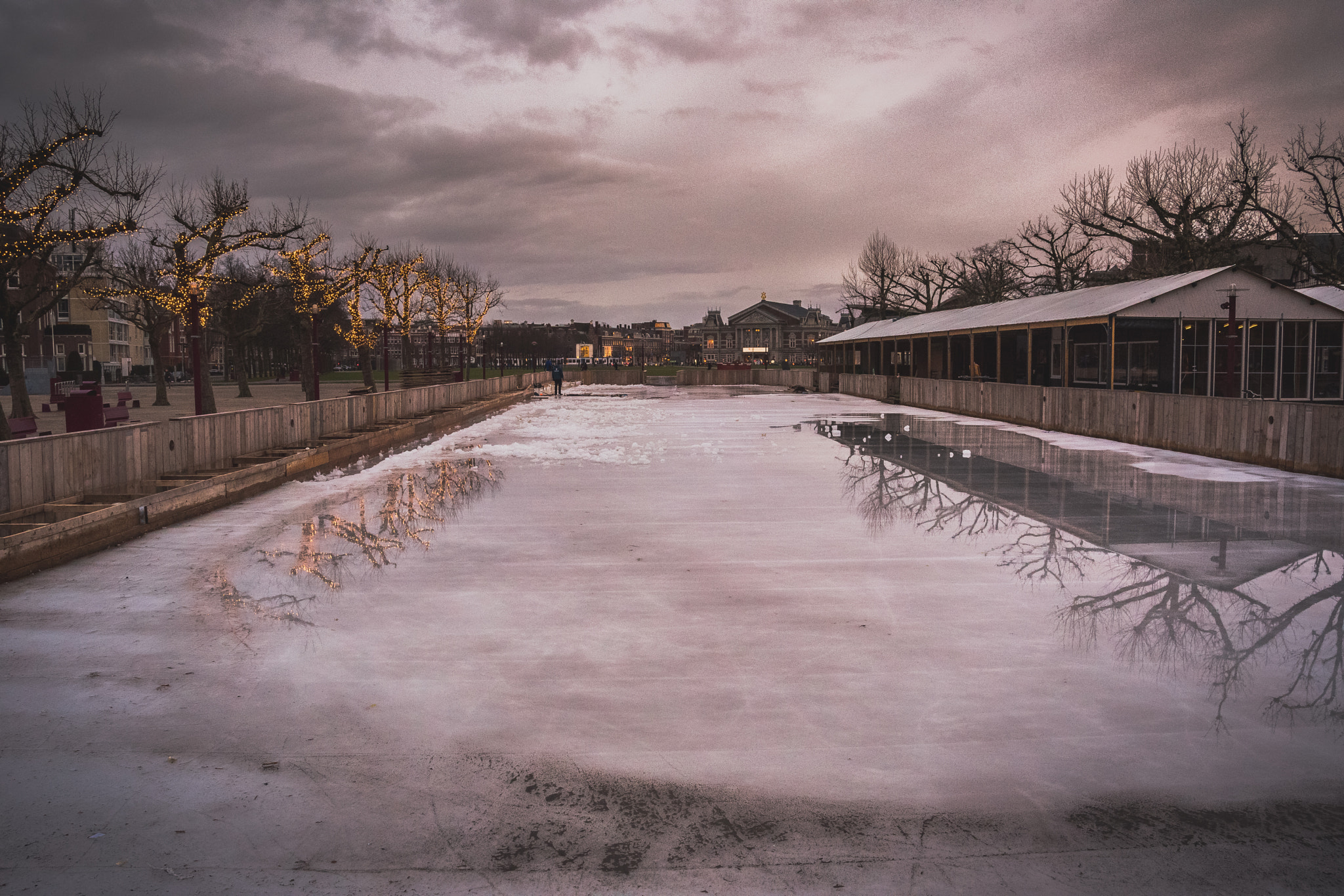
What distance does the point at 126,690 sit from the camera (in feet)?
19.6

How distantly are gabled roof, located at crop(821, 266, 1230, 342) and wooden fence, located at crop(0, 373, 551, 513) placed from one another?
71.8 feet

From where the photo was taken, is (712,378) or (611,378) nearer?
(712,378)

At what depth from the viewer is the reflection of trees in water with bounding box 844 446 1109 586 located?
9.55 metres

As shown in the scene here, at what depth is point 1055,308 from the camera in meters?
33.2

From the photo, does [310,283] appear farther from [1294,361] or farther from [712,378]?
[712,378]

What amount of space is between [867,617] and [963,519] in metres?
5.09

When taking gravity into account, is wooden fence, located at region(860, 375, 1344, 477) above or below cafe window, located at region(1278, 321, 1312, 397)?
below

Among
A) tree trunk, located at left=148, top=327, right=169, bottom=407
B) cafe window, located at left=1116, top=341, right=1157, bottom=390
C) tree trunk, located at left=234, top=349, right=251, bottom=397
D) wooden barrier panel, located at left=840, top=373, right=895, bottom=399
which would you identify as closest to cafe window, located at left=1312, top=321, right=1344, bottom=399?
cafe window, located at left=1116, top=341, right=1157, bottom=390

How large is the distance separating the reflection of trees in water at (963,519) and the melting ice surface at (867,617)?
0.06 metres

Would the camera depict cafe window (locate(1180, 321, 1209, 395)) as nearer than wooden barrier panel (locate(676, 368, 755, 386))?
Yes

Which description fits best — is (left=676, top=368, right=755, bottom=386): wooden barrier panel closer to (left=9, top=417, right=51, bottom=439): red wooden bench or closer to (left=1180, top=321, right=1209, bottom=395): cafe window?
(left=1180, top=321, right=1209, bottom=395): cafe window

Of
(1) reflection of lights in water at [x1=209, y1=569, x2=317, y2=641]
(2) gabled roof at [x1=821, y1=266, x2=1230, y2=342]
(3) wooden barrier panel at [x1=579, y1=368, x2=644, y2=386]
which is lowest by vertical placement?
(1) reflection of lights in water at [x1=209, y1=569, x2=317, y2=641]

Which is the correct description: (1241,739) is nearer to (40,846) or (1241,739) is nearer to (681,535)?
(40,846)

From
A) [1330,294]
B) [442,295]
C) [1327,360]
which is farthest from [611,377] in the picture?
[1327,360]
